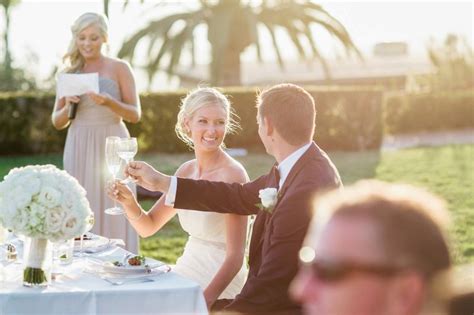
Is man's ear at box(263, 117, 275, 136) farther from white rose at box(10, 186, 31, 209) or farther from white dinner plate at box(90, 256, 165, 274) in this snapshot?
white rose at box(10, 186, 31, 209)

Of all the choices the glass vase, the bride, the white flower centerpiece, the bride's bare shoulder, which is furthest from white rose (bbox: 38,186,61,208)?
the bride's bare shoulder

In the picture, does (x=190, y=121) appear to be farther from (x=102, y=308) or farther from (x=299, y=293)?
(x=299, y=293)

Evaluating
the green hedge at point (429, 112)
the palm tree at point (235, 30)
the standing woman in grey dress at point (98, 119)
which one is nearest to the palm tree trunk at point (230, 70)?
the palm tree at point (235, 30)

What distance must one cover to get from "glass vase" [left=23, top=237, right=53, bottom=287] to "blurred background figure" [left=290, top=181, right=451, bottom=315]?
2.33 metres

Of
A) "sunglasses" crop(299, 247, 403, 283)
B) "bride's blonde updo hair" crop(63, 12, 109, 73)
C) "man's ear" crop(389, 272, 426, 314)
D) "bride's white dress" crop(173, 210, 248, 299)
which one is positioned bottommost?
"bride's white dress" crop(173, 210, 248, 299)

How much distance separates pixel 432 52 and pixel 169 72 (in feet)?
38.4

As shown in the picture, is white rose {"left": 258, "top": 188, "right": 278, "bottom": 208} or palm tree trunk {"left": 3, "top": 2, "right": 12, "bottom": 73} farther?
palm tree trunk {"left": 3, "top": 2, "right": 12, "bottom": 73}

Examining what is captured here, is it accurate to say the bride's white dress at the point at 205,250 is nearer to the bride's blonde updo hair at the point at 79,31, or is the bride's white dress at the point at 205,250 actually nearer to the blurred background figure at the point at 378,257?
the bride's blonde updo hair at the point at 79,31

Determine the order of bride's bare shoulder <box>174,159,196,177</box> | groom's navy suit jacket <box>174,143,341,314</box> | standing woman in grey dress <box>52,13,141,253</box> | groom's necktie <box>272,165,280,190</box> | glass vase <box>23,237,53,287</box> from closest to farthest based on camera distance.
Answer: glass vase <box>23,237,53,287</box> < groom's navy suit jacket <box>174,143,341,314</box> < groom's necktie <box>272,165,280,190</box> < bride's bare shoulder <box>174,159,196,177</box> < standing woman in grey dress <box>52,13,141,253</box>

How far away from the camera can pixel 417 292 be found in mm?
1439

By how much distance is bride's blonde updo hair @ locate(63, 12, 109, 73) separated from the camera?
22.3ft

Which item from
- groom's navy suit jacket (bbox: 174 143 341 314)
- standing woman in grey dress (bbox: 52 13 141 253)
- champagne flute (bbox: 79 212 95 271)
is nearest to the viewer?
champagne flute (bbox: 79 212 95 271)

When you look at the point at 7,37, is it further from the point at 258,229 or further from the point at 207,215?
the point at 258,229

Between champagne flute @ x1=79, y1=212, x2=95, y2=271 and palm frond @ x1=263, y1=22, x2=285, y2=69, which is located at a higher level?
palm frond @ x1=263, y1=22, x2=285, y2=69
